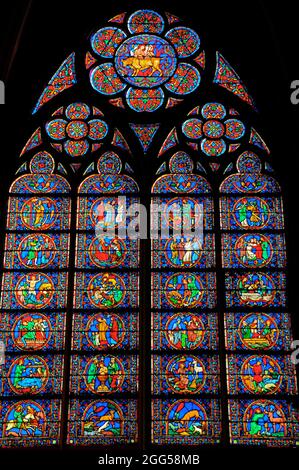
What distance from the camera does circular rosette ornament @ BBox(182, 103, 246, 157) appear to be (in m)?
12.7

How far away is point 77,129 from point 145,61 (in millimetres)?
1300

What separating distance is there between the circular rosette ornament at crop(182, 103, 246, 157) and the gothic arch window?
0.06ft

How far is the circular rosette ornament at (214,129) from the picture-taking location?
12.7 m

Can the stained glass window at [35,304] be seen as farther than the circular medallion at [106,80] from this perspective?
No

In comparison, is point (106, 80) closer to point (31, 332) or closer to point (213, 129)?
point (213, 129)

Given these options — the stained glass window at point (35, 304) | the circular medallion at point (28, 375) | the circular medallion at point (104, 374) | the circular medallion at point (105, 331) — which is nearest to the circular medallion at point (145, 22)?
the stained glass window at point (35, 304)

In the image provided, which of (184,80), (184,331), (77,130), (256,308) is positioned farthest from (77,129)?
(256,308)

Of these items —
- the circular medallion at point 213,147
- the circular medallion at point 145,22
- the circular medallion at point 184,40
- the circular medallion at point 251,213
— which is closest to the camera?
the circular medallion at point 251,213

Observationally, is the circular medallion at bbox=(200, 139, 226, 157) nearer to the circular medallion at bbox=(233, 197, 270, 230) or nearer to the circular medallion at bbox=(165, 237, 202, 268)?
the circular medallion at bbox=(233, 197, 270, 230)

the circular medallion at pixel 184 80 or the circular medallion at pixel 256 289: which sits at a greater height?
the circular medallion at pixel 184 80

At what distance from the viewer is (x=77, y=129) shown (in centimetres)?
1286

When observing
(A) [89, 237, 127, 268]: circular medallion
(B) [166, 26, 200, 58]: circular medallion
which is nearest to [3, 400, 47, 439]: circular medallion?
(A) [89, 237, 127, 268]: circular medallion

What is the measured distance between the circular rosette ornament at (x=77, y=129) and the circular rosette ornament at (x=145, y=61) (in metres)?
0.34

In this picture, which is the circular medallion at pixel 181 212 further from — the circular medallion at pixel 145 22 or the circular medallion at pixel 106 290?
the circular medallion at pixel 145 22
